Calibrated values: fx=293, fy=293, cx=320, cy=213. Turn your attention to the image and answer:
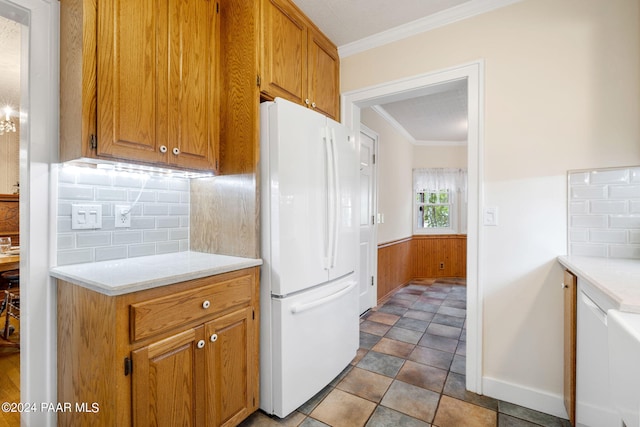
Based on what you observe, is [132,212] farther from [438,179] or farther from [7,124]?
[438,179]

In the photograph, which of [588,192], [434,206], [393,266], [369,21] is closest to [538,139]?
[588,192]

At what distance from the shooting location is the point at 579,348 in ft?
4.48

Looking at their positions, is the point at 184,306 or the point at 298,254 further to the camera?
the point at 298,254

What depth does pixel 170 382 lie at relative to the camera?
1.18 metres

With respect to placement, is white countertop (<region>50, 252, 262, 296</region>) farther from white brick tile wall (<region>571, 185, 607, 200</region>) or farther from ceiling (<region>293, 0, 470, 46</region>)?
white brick tile wall (<region>571, 185, 607, 200</region>)

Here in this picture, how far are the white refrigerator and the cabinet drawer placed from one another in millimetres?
207

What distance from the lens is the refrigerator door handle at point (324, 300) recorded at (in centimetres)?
162

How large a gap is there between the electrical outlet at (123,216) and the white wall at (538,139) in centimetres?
212

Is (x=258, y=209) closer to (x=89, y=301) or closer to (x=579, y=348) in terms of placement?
(x=89, y=301)

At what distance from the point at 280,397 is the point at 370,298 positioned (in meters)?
2.07

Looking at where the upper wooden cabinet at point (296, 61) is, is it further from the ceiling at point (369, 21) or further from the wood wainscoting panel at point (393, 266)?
the wood wainscoting panel at point (393, 266)

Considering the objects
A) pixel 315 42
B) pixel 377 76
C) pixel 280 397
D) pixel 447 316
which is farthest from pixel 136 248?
pixel 447 316

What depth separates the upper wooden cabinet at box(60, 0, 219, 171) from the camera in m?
1.22

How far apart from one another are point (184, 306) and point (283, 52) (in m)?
1.56
